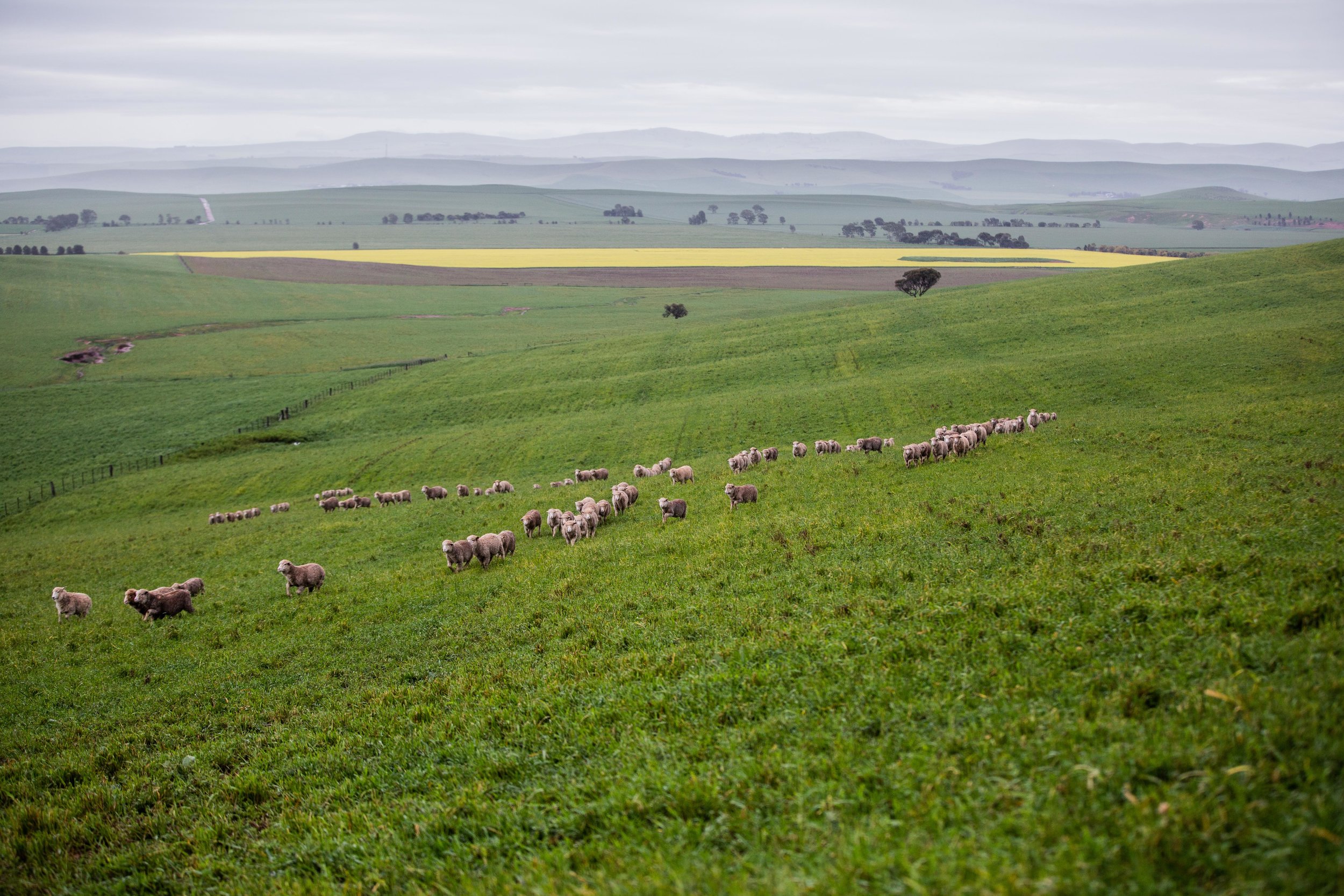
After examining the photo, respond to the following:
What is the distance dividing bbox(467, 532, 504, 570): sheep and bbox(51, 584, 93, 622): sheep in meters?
11.2

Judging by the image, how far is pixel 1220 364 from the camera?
43.6 metres

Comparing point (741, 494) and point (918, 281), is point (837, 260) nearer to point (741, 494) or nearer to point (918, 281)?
point (918, 281)

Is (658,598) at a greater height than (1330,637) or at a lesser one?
lesser

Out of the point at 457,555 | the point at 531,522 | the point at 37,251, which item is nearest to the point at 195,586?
the point at 457,555

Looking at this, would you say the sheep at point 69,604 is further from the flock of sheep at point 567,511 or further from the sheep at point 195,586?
the sheep at point 195,586

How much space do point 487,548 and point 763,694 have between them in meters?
13.4

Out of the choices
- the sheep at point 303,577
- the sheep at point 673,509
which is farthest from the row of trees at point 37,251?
the sheep at point 673,509

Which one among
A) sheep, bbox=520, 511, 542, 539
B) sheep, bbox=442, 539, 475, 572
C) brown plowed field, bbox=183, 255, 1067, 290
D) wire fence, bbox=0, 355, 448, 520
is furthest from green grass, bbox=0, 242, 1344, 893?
brown plowed field, bbox=183, 255, 1067, 290

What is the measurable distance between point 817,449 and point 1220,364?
87.8 ft

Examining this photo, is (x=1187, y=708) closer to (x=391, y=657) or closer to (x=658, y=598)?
(x=658, y=598)

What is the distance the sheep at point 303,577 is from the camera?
21.2m

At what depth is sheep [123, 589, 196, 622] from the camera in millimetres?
19938

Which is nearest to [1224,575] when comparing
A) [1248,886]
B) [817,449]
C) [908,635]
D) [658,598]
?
[908,635]

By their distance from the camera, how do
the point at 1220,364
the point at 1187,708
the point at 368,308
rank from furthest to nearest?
the point at 368,308 < the point at 1220,364 < the point at 1187,708
